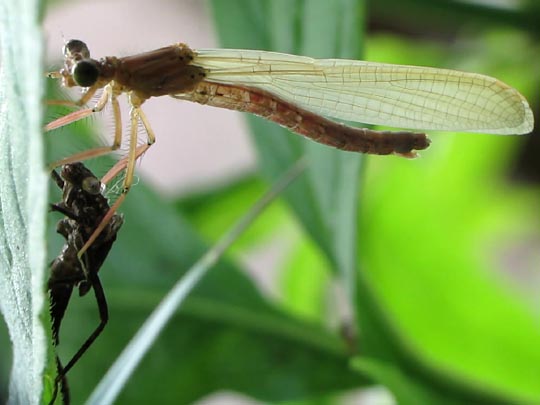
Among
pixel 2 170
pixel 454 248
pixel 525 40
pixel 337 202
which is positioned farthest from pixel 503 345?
pixel 2 170

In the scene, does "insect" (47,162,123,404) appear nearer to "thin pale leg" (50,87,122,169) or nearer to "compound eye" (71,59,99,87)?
"thin pale leg" (50,87,122,169)

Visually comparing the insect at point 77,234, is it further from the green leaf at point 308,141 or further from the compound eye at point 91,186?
the green leaf at point 308,141

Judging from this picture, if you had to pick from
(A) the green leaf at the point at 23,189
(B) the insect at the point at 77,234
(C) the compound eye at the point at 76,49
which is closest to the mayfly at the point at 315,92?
(C) the compound eye at the point at 76,49

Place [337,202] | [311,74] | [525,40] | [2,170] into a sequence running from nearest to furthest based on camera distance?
[2,170], [337,202], [311,74], [525,40]

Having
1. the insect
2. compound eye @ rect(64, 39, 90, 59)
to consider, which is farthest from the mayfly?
the insect

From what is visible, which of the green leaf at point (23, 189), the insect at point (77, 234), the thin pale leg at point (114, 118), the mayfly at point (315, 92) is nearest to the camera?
the green leaf at point (23, 189)

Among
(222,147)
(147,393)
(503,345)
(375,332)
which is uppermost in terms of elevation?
(222,147)

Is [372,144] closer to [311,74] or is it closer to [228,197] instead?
[311,74]
